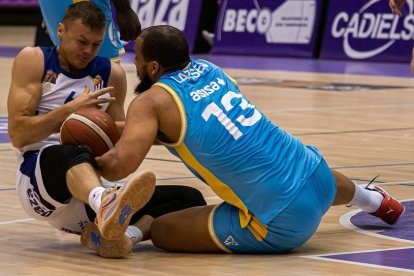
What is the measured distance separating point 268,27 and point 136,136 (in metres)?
13.2

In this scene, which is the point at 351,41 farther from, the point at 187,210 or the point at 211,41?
the point at 187,210

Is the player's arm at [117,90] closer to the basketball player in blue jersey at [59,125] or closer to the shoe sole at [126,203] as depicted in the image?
the basketball player in blue jersey at [59,125]

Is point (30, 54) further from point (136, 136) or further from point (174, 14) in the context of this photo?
point (174, 14)

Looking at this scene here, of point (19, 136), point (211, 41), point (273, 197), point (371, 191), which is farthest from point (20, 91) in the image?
point (211, 41)

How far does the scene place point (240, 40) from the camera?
18.1 meters

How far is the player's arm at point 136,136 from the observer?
455cm

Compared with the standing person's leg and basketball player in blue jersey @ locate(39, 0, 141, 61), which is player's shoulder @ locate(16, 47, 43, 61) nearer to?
basketball player in blue jersey @ locate(39, 0, 141, 61)

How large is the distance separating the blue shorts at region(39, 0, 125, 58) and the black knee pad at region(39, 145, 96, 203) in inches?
73.1

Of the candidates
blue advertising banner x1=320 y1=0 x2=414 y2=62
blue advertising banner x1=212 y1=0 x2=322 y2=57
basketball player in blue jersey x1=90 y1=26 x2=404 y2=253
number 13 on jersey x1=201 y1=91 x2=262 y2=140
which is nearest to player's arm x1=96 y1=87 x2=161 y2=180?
basketball player in blue jersey x1=90 y1=26 x2=404 y2=253

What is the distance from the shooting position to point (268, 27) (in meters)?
17.6

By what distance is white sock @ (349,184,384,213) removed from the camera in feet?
17.2

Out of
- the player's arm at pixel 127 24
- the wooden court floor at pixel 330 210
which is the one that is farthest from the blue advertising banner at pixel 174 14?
the player's arm at pixel 127 24

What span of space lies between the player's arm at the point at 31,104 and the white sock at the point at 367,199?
4.01 feet

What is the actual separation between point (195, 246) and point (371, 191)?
3.35 feet
